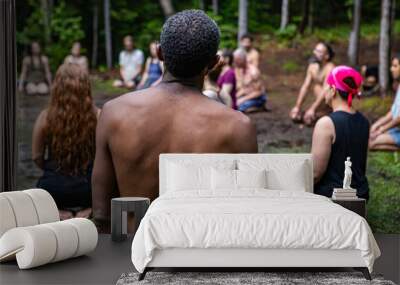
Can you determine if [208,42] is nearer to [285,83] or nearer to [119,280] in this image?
[119,280]

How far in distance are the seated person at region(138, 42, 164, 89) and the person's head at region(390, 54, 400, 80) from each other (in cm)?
273

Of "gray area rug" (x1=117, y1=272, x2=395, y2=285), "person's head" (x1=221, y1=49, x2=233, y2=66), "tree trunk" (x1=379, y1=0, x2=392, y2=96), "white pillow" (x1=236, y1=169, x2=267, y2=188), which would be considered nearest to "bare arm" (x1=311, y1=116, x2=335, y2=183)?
"white pillow" (x1=236, y1=169, x2=267, y2=188)

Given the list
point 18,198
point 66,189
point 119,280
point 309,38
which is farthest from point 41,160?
point 309,38

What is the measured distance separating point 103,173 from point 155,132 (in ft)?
1.15

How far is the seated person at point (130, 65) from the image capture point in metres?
10.3

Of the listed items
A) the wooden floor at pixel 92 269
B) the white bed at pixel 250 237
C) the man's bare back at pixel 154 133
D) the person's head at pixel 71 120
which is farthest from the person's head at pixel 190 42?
the person's head at pixel 71 120

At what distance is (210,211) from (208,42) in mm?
1193

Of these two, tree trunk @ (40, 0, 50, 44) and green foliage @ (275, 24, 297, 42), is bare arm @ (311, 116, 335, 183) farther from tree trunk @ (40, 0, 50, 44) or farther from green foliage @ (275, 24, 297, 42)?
tree trunk @ (40, 0, 50, 44)

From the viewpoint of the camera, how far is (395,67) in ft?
32.6

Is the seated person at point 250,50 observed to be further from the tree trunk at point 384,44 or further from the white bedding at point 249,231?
the white bedding at point 249,231

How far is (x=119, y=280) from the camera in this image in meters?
5.12

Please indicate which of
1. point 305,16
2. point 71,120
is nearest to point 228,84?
point 305,16

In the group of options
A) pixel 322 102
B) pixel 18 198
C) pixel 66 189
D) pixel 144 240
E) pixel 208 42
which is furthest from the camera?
pixel 322 102

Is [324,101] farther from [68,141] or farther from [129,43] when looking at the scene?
[68,141]
